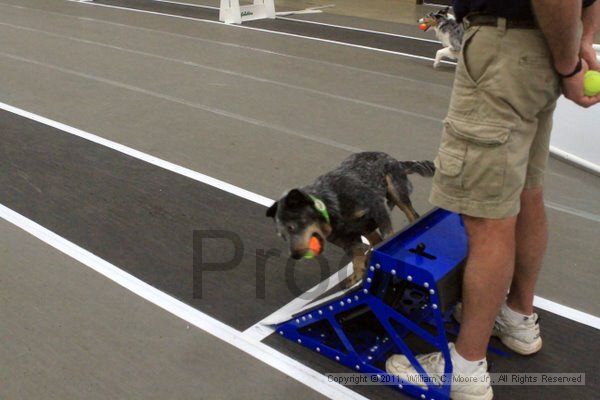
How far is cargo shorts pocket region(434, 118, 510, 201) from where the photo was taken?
1823mm

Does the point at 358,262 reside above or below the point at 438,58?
below

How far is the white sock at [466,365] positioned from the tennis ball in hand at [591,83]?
0.96m

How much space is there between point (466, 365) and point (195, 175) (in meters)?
2.49

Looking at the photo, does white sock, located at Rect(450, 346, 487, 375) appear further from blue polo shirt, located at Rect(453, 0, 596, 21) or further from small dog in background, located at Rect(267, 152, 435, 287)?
blue polo shirt, located at Rect(453, 0, 596, 21)

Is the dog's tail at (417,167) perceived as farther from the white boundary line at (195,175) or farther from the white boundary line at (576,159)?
the white boundary line at (576,159)

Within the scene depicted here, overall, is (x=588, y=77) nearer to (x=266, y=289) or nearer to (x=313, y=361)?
(x=313, y=361)

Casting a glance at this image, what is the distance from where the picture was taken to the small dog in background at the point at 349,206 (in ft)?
7.87

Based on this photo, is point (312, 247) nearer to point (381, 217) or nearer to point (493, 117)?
point (381, 217)

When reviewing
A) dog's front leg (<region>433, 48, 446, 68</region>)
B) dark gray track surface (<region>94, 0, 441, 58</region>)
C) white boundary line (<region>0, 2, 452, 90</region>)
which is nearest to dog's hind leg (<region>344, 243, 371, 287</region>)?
white boundary line (<region>0, 2, 452, 90</region>)

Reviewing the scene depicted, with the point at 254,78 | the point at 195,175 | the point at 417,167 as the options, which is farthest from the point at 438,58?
the point at 417,167

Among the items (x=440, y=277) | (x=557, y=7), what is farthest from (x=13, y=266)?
(x=557, y=7)

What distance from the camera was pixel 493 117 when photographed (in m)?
1.82

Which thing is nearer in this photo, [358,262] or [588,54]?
[588,54]

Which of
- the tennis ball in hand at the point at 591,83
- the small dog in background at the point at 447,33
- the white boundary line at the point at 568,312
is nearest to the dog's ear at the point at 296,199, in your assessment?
the tennis ball in hand at the point at 591,83
